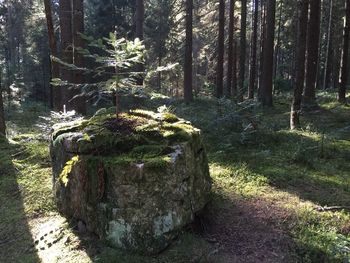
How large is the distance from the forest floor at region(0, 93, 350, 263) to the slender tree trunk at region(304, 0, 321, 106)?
6.04 meters

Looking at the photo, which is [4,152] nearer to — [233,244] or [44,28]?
[233,244]

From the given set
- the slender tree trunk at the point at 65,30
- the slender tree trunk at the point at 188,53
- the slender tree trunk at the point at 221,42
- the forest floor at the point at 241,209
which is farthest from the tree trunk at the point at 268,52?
the slender tree trunk at the point at 65,30

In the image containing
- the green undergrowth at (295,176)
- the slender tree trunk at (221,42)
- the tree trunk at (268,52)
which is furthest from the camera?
the slender tree trunk at (221,42)

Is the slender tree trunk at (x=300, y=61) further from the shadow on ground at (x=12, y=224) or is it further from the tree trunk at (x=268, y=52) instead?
the shadow on ground at (x=12, y=224)

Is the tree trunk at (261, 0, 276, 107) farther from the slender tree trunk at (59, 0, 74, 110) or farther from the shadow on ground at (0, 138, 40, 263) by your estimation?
the shadow on ground at (0, 138, 40, 263)

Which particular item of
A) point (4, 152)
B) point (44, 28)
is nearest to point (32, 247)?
point (4, 152)

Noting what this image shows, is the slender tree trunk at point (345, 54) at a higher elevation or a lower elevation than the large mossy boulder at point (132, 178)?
higher

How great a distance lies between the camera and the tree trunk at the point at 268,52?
16.8m

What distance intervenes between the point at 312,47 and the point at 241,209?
10.8 meters

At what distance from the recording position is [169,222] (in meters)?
4.64

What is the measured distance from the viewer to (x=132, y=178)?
4.56m

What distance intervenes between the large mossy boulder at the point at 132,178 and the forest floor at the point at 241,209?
0.77 ft

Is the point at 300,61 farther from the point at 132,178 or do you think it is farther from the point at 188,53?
the point at 188,53

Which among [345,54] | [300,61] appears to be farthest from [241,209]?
[345,54]
